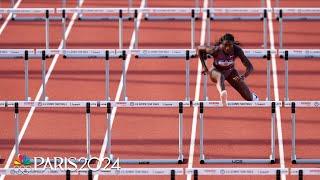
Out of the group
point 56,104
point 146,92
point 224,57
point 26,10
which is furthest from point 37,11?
point 224,57

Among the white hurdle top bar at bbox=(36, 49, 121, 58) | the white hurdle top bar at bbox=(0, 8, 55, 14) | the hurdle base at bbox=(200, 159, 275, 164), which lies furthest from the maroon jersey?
the white hurdle top bar at bbox=(0, 8, 55, 14)

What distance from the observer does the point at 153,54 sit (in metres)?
21.3

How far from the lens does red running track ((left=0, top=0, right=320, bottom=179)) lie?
20547 mm

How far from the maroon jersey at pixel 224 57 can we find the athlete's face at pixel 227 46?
0.06 meters

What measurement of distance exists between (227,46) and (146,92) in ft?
12.0

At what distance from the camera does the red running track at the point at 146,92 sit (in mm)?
20547

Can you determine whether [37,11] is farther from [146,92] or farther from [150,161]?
[150,161]

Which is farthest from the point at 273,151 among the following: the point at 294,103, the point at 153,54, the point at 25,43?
the point at 25,43

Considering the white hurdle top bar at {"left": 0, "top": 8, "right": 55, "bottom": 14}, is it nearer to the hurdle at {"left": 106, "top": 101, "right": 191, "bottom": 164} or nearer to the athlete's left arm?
the hurdle at {"left": 106, "top": 101, "right": 191, "bottom": 164}

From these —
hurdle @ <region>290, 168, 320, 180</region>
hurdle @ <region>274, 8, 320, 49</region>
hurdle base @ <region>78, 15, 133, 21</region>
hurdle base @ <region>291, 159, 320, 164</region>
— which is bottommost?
hurdle @ <region>290, 168, 320, 180</region>

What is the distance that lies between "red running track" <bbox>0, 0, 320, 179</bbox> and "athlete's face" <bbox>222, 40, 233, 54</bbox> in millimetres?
1591

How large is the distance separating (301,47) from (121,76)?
315 centimetres

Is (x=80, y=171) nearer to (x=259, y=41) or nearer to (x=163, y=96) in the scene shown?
(x=163, y=96)

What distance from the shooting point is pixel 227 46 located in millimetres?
19250
